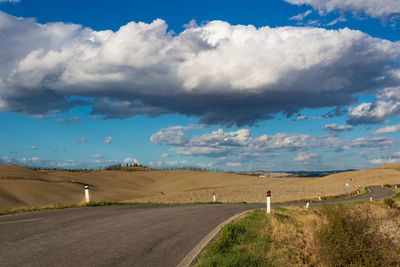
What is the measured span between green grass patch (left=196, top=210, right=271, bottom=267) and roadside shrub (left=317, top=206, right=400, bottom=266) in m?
1.78

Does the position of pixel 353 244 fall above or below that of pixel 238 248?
below

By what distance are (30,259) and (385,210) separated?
28294 mm

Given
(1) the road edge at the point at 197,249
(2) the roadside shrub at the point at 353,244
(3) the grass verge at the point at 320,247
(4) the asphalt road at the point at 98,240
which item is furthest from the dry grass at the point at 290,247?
(4) the asphalt road at the point at 98,240

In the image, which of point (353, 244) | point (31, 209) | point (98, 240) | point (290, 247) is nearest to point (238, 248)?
point (290, 247)

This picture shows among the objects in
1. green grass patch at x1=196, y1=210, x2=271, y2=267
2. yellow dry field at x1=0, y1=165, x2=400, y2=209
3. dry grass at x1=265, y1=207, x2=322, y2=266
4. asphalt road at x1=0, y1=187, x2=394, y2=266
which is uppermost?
asphalt road at x1=0, y1=187, x2=394, y2=266

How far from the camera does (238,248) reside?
9.16 meters

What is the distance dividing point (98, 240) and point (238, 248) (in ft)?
12.0

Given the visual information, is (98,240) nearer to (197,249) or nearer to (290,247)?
(197,249)

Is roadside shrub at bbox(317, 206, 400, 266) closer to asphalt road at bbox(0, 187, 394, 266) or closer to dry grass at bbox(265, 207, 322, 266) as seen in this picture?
dry grass at bbox(265, 207, 322, 266)

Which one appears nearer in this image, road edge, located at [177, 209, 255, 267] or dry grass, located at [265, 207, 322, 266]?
road edge, located at [177, 209, 255, 267]

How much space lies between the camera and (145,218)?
1348 cm

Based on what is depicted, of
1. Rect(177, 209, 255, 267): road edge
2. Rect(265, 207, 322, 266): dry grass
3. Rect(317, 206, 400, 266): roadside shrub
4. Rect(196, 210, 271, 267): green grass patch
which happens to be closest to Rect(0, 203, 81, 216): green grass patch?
Rect(177, 209, 255, 267): road edge

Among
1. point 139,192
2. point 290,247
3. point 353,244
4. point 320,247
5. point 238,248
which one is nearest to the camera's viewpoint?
point 238,248

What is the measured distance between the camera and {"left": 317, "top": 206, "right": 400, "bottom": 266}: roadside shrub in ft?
30.6
